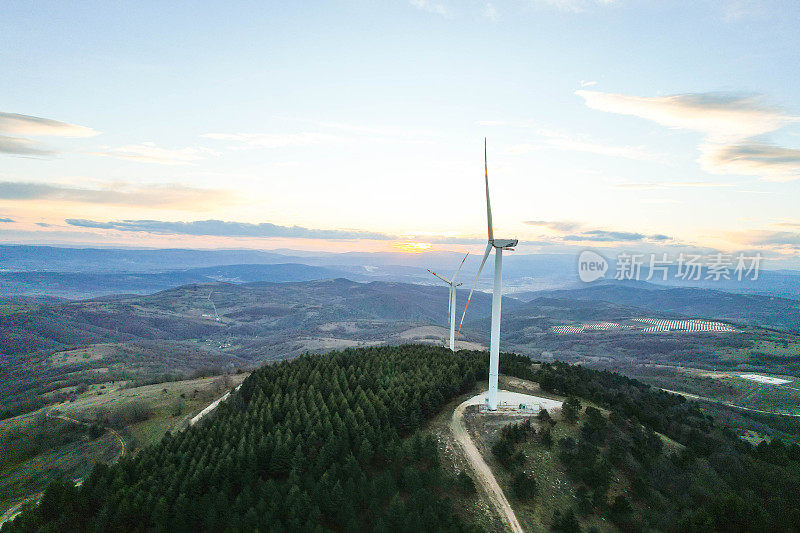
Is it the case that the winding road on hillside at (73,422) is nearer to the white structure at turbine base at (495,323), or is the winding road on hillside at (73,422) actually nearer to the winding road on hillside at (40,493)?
the winding road on hillside at (40,493)

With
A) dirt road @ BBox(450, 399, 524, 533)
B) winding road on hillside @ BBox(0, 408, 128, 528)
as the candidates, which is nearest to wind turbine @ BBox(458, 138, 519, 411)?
dirt road @ BBox(450, 399, 524, 533)

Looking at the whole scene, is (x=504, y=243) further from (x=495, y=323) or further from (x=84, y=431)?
(x=84, y=431)

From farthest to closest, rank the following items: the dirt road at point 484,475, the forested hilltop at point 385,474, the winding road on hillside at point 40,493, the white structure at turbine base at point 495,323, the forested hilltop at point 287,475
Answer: the white structure at turbine base at point 495,323
the winding road on hillside at point 40,493
the dirt road at point 484,475
the forested hilltop at point 385,474
the forested hilltop at point 287,475

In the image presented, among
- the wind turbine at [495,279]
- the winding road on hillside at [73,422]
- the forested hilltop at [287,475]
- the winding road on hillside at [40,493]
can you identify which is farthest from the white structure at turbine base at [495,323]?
the winding road on hillside at [40,493]

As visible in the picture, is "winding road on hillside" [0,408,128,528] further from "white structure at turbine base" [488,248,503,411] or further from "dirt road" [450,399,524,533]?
"white structure at turbine base" [488,248,503,411]

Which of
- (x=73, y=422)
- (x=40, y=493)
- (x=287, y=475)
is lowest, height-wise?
(x=73, y=422)

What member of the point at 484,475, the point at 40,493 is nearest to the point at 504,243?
the point at 484,475

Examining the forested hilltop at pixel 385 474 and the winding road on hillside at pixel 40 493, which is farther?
the winding road on hillside at pixel 40 493

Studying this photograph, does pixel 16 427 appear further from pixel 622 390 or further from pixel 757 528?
pixel 622 390

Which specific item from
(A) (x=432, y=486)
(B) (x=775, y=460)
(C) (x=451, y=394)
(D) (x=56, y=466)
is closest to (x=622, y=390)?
(B) (x=775, y=460)
